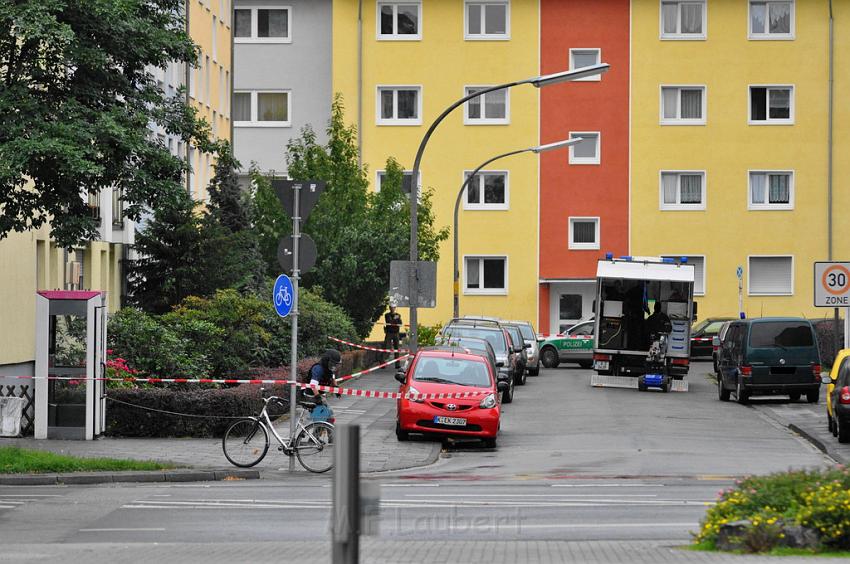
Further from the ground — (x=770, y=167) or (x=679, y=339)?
(x=770, y=167)

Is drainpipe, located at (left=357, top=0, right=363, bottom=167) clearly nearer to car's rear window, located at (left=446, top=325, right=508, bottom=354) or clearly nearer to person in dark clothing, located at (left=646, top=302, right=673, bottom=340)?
person in dark clothing, located at (left=646, top=302, right=673, bottom=340)

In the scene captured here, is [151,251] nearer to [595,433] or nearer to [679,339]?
[679,339]

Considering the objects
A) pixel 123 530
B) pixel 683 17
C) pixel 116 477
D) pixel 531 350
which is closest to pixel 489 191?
pixel 683 17

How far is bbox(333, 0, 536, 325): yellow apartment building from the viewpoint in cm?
6166

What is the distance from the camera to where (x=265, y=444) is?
2016 centimetres

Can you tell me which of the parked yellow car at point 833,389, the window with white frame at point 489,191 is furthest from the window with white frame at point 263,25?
the parked yellow car at point 833,389

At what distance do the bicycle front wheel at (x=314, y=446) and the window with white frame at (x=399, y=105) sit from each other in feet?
139

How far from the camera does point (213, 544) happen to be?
498 inches

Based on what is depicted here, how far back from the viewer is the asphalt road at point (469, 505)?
12.3 m

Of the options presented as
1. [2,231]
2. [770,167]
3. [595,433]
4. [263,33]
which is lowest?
[595,433]

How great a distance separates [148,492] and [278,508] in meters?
2.47

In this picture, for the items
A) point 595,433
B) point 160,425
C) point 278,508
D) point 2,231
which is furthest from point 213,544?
point 595,433

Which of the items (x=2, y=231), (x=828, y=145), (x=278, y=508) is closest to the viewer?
(x=278, y=508)

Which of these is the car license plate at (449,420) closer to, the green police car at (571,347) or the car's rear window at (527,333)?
the car's rear window at (527,333)
